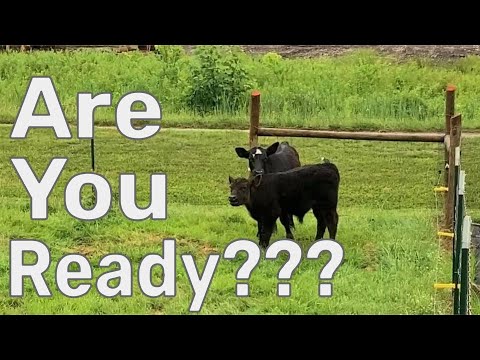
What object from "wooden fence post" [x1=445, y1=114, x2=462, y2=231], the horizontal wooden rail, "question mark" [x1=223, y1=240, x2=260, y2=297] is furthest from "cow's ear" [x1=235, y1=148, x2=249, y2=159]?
"wooden fence post" [x1=445, y1=114, x2=462, y2=231]

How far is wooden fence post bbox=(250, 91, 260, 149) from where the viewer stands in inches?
271

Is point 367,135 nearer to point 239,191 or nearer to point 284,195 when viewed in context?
point 284,195

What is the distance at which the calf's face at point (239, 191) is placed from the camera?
6645 mm

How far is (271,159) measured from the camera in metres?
6.77

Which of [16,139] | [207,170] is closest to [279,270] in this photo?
[207,170]

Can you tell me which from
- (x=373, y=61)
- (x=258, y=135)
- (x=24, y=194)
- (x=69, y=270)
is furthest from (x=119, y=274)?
(x=373, y=61)

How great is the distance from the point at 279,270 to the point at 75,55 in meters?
1.81

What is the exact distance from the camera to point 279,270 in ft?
21.6

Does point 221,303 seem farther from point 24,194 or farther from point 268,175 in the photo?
point 24,194

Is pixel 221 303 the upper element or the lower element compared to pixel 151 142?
lower

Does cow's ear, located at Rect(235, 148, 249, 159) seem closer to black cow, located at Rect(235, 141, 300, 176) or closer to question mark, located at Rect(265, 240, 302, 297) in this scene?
black cow, located at Rect(235, 141, 300, 176)

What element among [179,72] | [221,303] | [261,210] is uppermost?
[179,72]

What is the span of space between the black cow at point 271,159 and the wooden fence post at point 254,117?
A: 14 cm

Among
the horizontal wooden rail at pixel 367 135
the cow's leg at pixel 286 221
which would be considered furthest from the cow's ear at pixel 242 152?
the cow's leg at pixel 286 221
